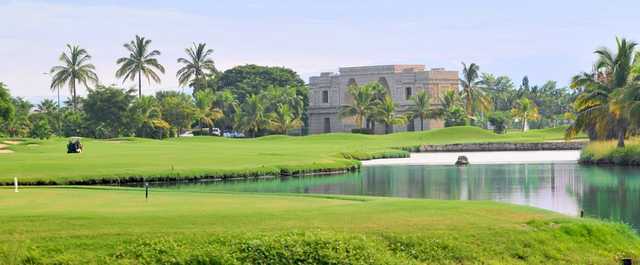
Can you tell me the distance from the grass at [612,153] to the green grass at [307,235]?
42312 millimetres

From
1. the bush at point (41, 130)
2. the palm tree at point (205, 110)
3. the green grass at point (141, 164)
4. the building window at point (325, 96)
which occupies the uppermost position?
the building window at point (325, 96)

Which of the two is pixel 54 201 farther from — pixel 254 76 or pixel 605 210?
pixel 254 76

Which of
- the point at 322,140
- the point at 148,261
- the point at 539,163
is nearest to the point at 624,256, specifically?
the point at 148,261

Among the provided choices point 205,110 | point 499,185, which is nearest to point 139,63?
point 205,110

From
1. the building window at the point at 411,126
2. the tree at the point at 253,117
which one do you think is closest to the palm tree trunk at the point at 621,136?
the tree at the point at 253,117

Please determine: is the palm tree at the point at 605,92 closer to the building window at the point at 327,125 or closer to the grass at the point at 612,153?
the grass at the point at 612,153

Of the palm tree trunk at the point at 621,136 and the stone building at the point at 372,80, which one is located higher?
the stone building at the point at 372,80

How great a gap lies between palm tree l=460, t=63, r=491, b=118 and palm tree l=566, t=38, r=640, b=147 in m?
63.4

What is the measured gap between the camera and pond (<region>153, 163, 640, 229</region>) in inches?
1518

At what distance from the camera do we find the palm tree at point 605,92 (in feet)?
234

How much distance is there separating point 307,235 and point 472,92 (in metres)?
120

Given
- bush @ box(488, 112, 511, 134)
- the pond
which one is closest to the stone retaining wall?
the pond

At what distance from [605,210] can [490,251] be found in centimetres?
1455

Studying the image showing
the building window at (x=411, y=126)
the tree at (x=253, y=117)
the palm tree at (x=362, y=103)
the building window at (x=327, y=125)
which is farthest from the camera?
the building window at (x=327, y=125)
